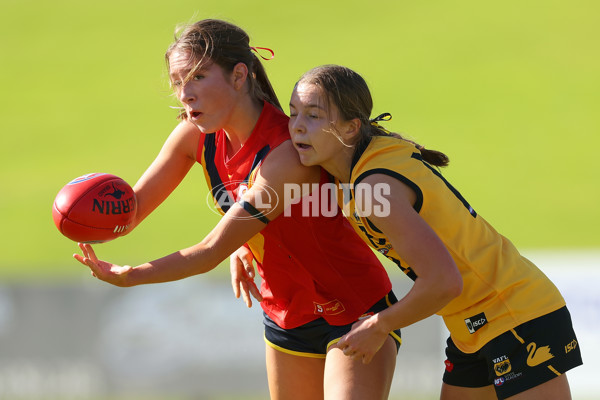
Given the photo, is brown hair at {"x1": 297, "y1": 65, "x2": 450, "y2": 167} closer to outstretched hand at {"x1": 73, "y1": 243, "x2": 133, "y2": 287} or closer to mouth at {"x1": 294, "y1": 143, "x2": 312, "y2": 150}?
mouth at {"x1": 294, "y1": 143, "x2": 312, "y2": 150}

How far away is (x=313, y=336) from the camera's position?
3445 mm

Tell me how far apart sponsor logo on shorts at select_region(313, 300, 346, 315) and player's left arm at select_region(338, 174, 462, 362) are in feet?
1.45

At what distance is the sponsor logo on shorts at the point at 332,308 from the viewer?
337 centimetres

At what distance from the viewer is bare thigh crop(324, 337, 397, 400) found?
123 inches

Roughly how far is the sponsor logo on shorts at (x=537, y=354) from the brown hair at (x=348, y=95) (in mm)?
824

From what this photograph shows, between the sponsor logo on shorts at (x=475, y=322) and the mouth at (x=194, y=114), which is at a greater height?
the mouth at (x=194, y=114)

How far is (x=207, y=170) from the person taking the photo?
3.52m

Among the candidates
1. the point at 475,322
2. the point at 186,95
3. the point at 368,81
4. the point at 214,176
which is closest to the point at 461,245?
the point at 475,322

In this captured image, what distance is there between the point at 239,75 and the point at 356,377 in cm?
123

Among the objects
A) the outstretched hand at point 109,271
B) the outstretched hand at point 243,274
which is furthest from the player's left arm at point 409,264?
the outstretched hand at point 243,274


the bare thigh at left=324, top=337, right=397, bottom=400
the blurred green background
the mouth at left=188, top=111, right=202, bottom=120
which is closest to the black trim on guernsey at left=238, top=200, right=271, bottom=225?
the mouth at left=188, top=111, right=202, bottom=120

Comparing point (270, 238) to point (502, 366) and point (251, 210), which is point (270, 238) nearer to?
point (251, 210)

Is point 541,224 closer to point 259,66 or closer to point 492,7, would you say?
point 492,7

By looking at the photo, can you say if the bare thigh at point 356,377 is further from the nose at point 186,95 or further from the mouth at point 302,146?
the nose at point 186,95
